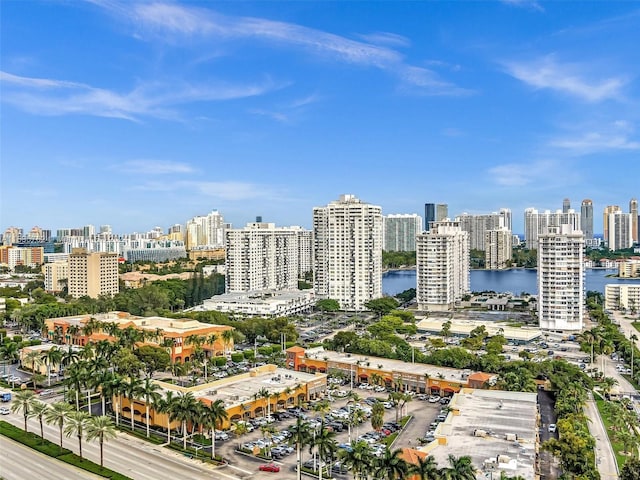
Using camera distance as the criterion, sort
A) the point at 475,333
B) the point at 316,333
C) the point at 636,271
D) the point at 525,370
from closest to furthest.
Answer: the point at 525,370 → the point at 475,333 → the point at 316,333 → the point at 636,271

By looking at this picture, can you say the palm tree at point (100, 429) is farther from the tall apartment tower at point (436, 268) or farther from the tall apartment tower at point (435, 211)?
the tall apartment tower at point (435, 211)

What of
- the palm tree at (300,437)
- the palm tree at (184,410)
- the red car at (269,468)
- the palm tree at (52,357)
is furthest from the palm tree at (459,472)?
the palm tree at (52,357)

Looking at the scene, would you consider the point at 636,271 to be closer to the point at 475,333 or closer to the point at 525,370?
the point at 475,333

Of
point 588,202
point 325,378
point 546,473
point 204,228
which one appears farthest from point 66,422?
point 588,202

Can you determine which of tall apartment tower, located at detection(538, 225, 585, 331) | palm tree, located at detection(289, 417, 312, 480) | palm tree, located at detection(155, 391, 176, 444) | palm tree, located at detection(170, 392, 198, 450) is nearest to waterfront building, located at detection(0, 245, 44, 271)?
tall apartment tower, located at detection(538, 225, 585, 331)

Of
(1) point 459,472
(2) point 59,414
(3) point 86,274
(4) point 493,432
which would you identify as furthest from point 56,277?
(1) point 459,472

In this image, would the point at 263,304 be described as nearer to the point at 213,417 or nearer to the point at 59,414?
the point at 213,417

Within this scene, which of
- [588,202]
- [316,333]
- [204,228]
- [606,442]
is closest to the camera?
[606,442]
